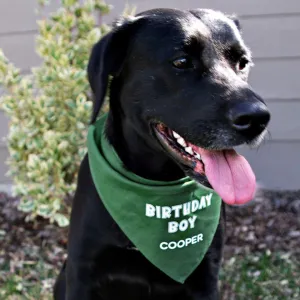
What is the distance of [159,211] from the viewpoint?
2.28 metres

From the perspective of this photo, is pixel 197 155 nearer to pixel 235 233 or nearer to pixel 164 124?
pixel 164 124

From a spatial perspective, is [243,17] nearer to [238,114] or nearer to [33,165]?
[33,165]

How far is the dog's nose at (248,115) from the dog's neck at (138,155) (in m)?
0.41

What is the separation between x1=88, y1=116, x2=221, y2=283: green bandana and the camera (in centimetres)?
220

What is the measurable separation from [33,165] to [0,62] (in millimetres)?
567

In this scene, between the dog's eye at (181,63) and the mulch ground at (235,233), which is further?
the mulch ground at (235,233)

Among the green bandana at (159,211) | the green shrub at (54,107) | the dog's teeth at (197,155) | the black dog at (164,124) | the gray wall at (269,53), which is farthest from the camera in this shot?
the gray wall at (269,53)

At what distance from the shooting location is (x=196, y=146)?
1.95 m

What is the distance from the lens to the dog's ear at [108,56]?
6.66ft

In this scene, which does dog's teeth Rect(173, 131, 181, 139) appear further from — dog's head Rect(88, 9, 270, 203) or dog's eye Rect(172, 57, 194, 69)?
dog's eye Rect(172, 57, 194, 69)

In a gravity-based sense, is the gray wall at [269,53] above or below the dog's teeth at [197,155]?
below

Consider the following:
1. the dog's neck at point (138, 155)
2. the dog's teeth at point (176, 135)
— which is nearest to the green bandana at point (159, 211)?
Answer: the dog's neck at point (138, 155)

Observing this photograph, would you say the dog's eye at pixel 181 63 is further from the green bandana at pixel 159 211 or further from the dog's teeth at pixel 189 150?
the green bandana at pixel 159 211

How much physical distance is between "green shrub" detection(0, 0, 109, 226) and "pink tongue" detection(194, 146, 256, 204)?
1181 mm
